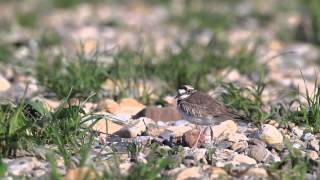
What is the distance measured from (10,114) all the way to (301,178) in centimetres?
195

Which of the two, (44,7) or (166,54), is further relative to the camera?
(44,7)

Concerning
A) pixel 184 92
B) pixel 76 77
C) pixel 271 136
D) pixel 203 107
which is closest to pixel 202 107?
pixel 203 107

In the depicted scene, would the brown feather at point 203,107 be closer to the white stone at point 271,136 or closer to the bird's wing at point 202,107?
the bird's wing at point 202,107

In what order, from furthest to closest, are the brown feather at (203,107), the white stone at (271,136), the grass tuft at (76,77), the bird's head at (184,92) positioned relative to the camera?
the grass tuft at (76,77), the bird's head at (184,92), the brown feather at (203,107), the white stone at (271,136)

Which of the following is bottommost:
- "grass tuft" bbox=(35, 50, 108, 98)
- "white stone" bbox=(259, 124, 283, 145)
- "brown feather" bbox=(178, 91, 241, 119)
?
"white stone" bbox=(259, 124, 283, 145)

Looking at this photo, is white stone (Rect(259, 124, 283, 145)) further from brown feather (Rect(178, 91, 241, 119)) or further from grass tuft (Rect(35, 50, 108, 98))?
grass tuft (Rect(35, 50, 108, 98))

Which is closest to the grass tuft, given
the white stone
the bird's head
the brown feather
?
the bird's head

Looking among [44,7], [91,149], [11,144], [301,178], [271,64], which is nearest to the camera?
[301,178]

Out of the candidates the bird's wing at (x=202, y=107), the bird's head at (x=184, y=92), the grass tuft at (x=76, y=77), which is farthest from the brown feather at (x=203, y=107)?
the grass tuft at (x=76, y=77)

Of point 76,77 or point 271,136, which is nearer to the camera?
point 271,136

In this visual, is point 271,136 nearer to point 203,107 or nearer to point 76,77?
point 203,107

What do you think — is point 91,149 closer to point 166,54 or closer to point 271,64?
point 166,54

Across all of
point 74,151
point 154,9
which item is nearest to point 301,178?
point 74,151

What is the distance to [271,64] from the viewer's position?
30.0 ft
